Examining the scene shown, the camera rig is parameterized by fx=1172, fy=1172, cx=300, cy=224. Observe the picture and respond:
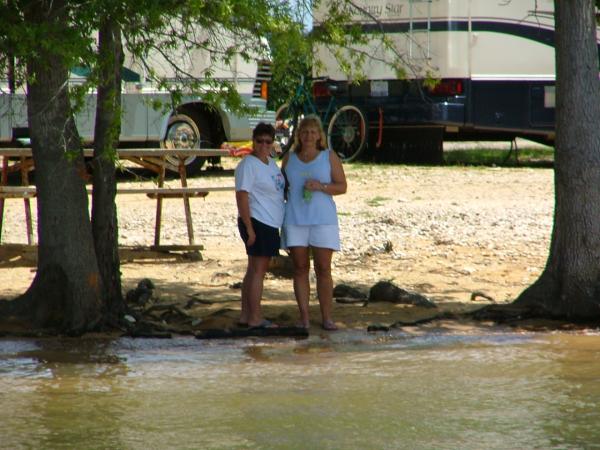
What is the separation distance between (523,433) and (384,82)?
1297cm

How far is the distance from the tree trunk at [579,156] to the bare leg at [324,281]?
1.87 meters

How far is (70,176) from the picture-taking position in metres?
→ 8.62

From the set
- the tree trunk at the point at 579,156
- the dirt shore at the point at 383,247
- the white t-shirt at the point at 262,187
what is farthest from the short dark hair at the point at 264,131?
the tree trunk at the point at 579,156

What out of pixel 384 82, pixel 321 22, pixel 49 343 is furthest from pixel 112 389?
pixel 384 82

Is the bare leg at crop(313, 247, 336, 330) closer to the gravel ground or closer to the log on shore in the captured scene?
the log on shore

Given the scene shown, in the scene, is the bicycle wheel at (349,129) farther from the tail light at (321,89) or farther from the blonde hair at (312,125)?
the blonde hair at (312,125)

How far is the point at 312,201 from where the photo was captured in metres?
8.45

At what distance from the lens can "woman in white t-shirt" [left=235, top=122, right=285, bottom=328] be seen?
837cm

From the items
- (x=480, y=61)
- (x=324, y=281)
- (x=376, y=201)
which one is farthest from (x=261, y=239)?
(x=480, y=61)

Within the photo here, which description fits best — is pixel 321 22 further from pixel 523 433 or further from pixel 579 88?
pixel 523 433

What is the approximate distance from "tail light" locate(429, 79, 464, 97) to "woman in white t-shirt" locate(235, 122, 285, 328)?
9899 millimetres

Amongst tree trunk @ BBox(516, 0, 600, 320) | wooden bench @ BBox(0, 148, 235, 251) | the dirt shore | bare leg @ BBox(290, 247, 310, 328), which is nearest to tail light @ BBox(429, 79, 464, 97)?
the dirt shore

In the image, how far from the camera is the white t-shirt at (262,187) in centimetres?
837

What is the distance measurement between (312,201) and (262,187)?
0.37 meters
